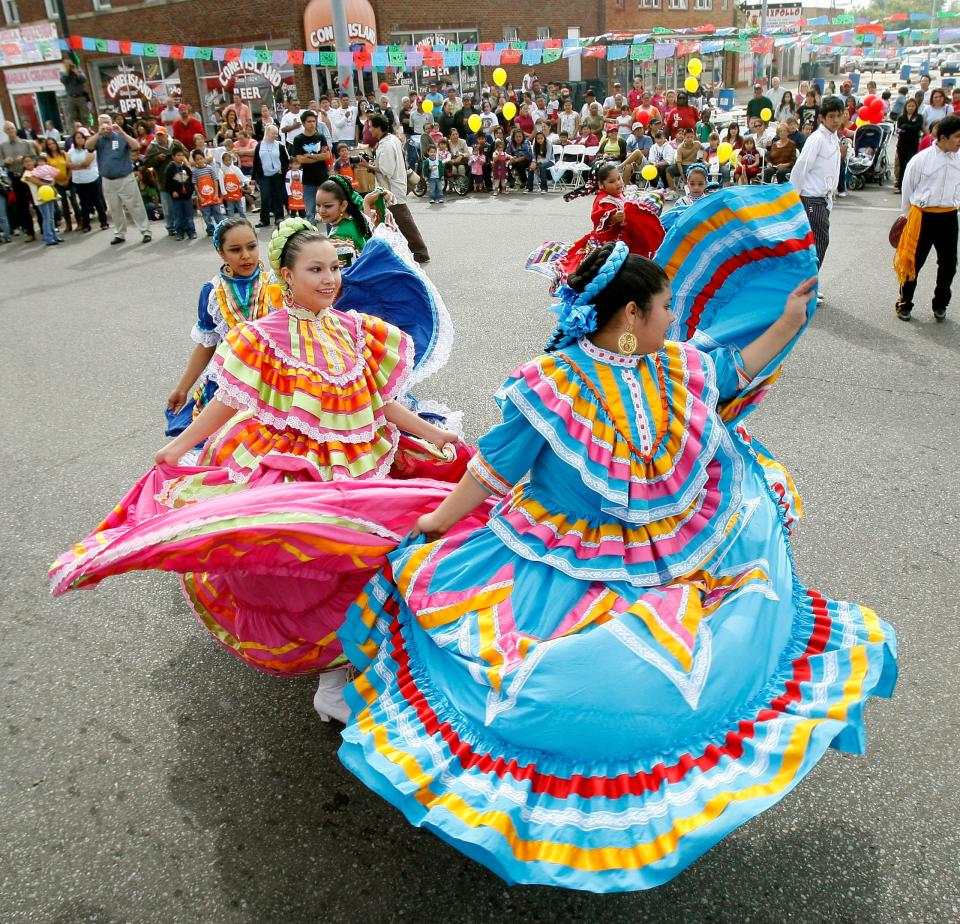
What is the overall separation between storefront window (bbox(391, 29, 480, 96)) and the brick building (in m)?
0.04

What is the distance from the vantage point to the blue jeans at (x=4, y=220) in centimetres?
1494

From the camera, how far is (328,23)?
2741cm

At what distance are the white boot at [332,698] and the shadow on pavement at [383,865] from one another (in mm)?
102

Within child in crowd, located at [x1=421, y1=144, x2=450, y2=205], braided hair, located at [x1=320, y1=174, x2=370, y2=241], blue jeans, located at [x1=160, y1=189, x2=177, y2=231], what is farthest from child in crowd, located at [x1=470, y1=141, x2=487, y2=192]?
braided hair, located at [x1=320, y1=174, x2=370, y2=241]

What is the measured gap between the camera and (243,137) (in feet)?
54.1

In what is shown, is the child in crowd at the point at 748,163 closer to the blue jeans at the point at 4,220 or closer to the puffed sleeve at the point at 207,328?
the puffed sleeve at the point at 207,328

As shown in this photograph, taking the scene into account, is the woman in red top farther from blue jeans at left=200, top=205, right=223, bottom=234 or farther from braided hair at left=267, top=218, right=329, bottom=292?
braided hair at left=267, top=218, right=329, bottom=292

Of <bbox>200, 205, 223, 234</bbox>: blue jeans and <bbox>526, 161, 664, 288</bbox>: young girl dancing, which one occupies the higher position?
<bbox>526, 161, 664, 288</bbox>: young girl dancing

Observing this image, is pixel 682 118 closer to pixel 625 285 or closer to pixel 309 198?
pixel 309 198

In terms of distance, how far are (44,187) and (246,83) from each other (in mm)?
16638

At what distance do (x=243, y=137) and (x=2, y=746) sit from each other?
50.3 ft

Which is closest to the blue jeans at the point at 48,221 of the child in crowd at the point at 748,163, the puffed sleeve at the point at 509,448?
the child in crowd at the point at 748,163

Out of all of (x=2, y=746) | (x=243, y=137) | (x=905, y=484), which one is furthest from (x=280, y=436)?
(x=243, y=137)

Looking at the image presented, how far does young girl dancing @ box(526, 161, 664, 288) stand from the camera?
6070mm
